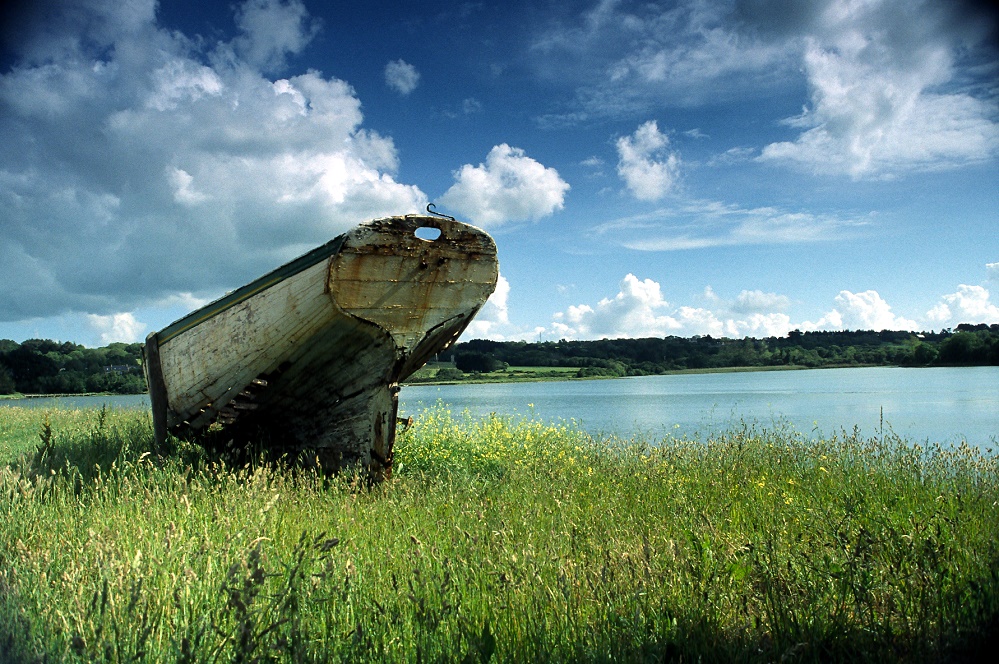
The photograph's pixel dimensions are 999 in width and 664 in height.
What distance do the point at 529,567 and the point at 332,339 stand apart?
4.39m

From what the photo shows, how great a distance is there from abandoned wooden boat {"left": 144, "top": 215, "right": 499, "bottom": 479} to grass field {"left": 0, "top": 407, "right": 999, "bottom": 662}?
0.75 meters

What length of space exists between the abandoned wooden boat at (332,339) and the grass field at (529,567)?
75 centimetres

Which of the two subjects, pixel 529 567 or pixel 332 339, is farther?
pixel 332 339

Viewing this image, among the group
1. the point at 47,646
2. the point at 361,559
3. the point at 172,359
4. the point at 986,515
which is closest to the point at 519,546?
the point at 361,559

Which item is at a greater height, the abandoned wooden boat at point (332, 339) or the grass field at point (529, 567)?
the abandoned wooden boat at point (332, 339)

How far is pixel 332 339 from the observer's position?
23.7 feet

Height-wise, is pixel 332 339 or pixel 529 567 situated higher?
pixel 332 339

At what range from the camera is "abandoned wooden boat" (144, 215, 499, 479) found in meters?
6.85

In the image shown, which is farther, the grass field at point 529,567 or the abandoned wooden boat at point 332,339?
the abandoned wooden boat at point 332,339

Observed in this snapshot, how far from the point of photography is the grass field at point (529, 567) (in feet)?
9.36

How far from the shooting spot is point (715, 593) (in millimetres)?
3320

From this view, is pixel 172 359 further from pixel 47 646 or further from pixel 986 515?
pixel 986 515

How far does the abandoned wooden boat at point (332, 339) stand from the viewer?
685cm

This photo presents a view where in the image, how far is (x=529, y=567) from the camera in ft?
11.4
